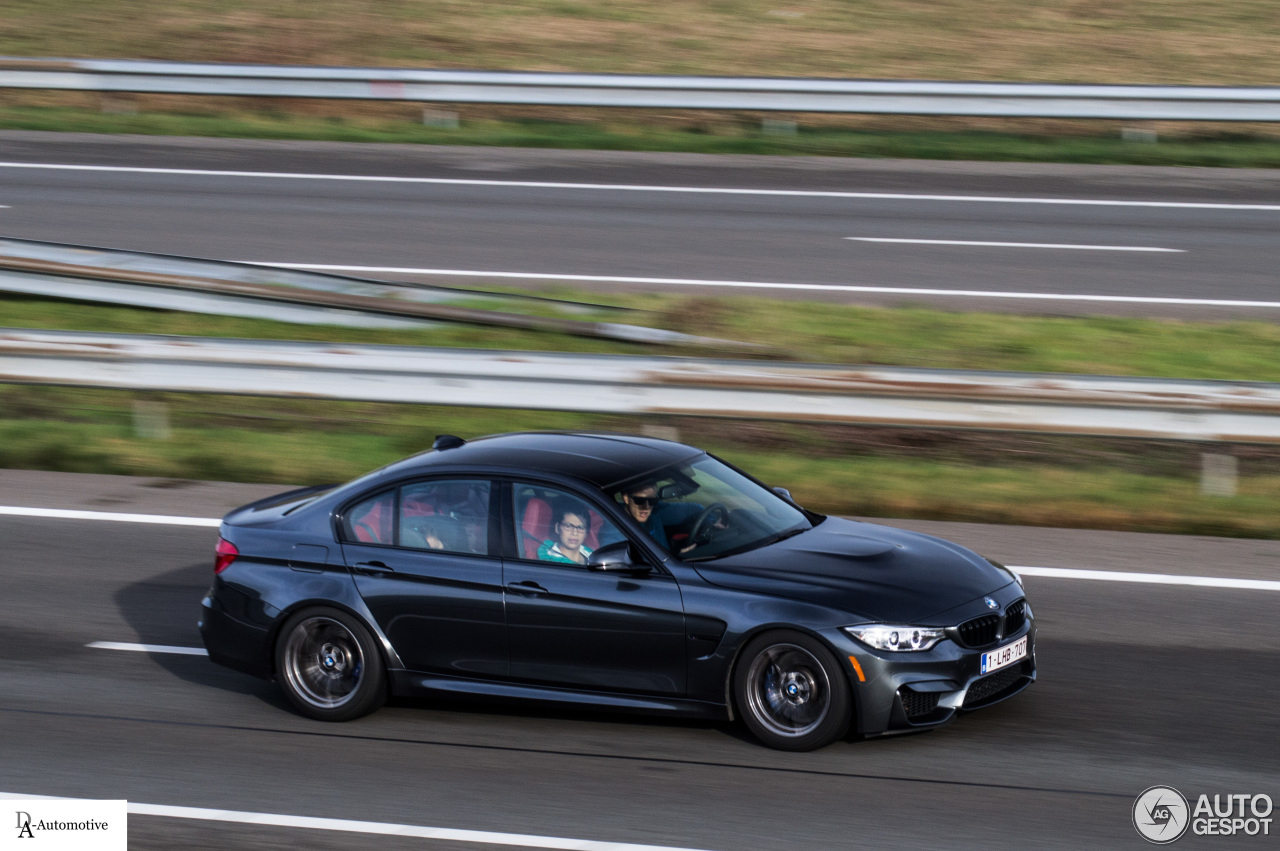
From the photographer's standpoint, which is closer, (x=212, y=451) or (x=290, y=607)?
(x=290, y=607)

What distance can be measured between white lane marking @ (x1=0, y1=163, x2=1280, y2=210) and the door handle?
13789 millimetres

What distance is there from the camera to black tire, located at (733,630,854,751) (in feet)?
22.2

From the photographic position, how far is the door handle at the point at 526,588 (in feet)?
24.1

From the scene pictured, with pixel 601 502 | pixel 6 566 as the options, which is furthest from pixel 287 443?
pixel 601 502

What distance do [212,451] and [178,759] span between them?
19.5ft

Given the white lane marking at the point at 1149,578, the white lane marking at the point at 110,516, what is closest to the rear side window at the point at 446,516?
the white lane marking at the point at 110,516

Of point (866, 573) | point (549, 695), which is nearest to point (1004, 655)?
A: point (866, 573)

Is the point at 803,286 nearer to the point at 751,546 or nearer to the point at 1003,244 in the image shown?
the point at 1003,244

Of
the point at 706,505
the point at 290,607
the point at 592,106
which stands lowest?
A: the point at 290,607

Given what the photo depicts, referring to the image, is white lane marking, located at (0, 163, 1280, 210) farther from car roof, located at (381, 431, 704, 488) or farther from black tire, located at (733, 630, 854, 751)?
black tire, located at (733, 630, 854, 751)

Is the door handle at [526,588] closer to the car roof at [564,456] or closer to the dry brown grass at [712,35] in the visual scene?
the car roof at [564,456]

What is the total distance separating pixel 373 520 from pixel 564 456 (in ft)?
3.33

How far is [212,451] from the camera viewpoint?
42.0 ft

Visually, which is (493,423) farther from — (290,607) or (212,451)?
(290,607)
